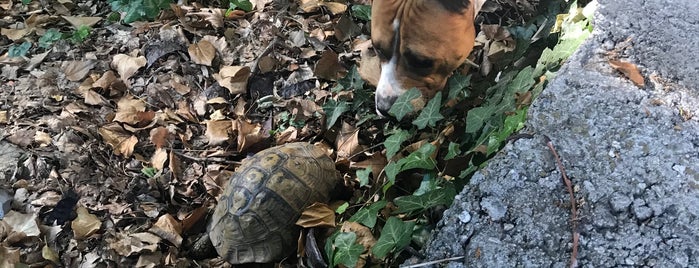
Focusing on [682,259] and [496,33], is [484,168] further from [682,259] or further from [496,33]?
[496,33]

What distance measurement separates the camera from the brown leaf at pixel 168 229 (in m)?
2.66

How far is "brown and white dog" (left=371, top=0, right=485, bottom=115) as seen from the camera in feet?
6.64

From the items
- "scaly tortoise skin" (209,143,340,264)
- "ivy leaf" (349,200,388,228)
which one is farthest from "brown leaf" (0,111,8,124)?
"ivy leaf" (349,200,388,228)

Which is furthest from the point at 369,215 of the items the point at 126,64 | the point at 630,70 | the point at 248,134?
the point at 126,64

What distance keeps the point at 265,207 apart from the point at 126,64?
149 cm

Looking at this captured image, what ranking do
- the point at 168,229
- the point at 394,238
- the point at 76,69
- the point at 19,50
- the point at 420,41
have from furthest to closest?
the point at 19,50
the point at 76,69
the point at 168,229
the point at 420,41
the point at 394,238

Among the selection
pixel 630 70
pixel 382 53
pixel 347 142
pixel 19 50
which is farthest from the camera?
pixel 19 50

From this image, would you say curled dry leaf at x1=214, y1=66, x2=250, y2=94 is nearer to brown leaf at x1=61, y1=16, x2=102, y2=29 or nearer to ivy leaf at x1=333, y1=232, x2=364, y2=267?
brown leaf at x1=61, y1=16, x2=102, y2=29

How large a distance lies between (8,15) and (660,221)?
13.2 ft

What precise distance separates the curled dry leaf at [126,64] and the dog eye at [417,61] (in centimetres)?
191

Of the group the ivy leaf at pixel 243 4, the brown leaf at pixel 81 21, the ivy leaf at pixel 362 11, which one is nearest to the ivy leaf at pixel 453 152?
the ivy leaf at pixel 362 11

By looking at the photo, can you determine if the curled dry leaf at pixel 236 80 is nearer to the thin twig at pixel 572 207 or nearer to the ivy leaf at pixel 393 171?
the ivy leaf at pixel 393 171

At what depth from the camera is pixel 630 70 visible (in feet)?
7.29

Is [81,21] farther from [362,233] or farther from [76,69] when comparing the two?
[362,233]
